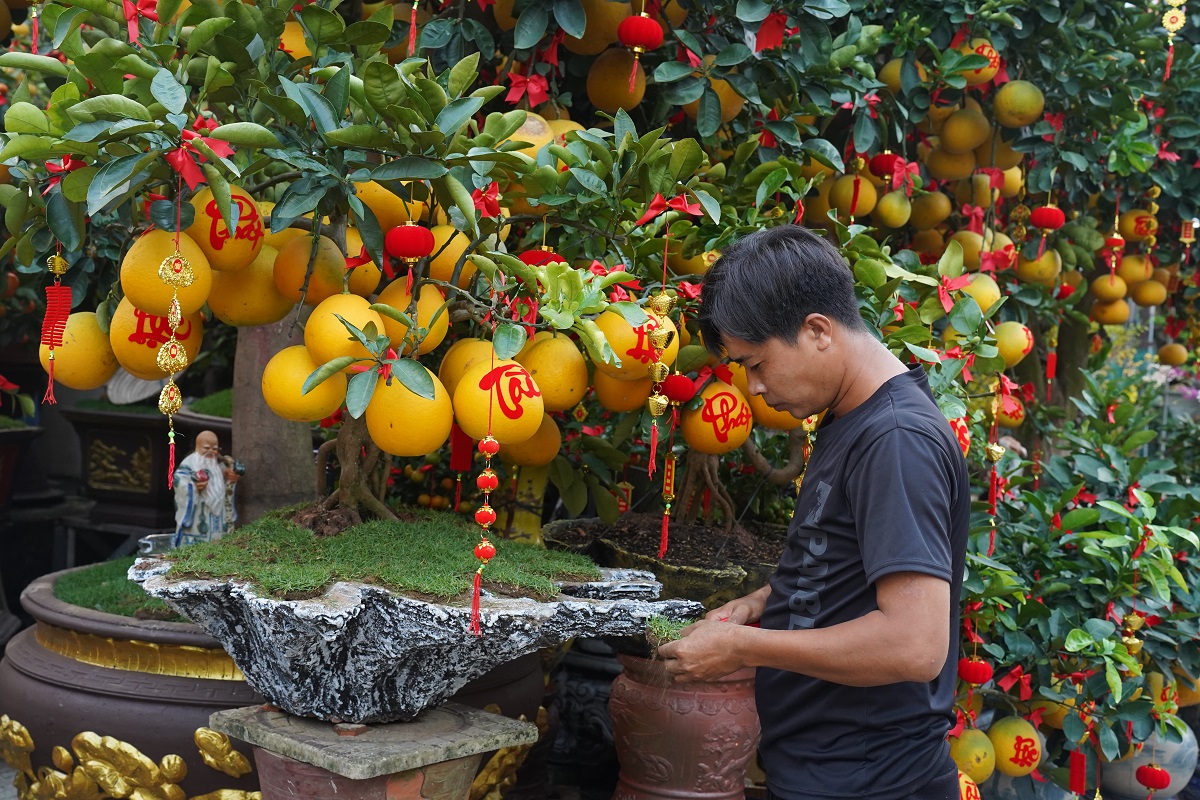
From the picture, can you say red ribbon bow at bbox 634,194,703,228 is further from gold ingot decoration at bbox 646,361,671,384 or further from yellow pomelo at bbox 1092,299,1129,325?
yellow pomelo at bbox 1092,299,1129,325

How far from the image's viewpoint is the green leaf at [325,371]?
58.0 inches

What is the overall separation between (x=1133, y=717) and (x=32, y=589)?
263 cm

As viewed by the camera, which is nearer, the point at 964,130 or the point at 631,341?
the point at 631,341

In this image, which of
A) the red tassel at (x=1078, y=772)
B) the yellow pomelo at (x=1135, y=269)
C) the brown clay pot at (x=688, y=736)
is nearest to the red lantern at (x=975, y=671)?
the red tassel at (x=1078, y=772)

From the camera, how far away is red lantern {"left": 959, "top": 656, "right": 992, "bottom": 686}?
245 centimetres

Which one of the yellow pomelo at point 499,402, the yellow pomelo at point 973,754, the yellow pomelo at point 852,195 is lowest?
the yellow pomelo at point 973,754

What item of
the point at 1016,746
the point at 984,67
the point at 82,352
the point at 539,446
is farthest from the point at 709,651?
the point at 984,67

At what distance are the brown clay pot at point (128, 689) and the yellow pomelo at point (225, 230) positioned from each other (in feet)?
2.69

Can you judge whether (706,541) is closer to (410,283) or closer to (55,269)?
(410,283)

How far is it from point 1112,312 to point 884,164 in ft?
5.28

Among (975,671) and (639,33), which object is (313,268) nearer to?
(639,33)

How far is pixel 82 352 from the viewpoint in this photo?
1.73 meters

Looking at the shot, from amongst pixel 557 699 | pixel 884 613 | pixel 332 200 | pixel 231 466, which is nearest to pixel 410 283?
pixel 332 200

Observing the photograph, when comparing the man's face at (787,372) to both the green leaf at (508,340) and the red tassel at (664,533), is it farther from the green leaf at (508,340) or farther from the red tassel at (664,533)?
the red tassel at (664,533)
